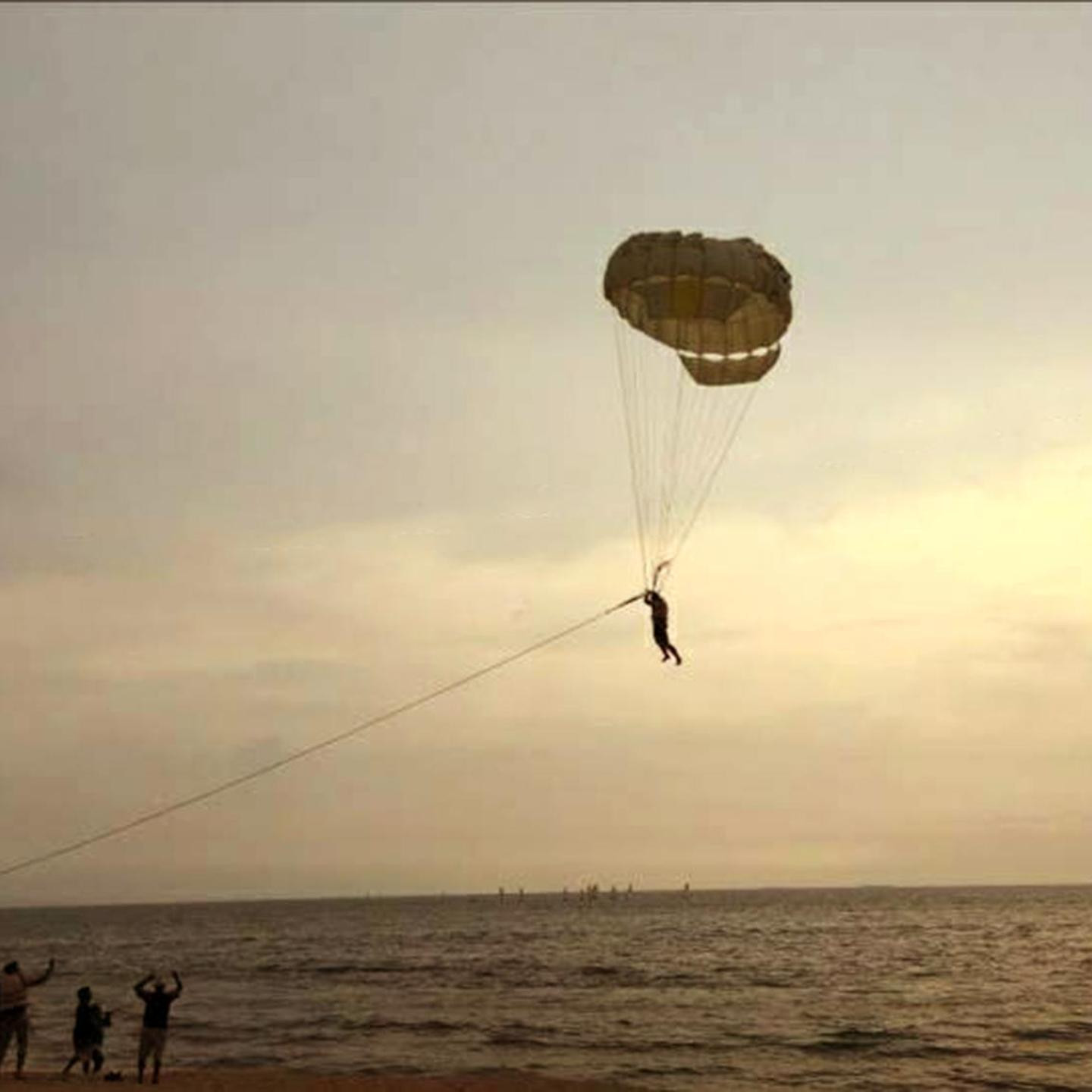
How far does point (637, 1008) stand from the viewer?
3728 cm

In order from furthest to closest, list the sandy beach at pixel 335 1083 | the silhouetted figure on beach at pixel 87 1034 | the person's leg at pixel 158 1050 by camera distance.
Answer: the silhouetted figure on beach at pixel 87 1034, the sandy beach at pixel 335 1083, the person's leg at pixel 158 1050

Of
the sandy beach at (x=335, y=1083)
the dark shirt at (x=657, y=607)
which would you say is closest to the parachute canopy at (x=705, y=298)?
the dark shirt at (x=657, y=607)

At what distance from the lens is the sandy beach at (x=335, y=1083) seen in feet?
62.8

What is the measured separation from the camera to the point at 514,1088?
2073 centimetres

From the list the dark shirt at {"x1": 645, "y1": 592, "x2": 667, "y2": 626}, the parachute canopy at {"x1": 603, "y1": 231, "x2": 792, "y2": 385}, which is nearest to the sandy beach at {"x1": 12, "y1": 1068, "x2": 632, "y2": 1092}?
the dark shirt at {"x1": 645, "y1": 592, "x2": 667, "y2": 626}

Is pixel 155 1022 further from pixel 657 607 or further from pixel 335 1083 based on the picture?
pixel 657 607

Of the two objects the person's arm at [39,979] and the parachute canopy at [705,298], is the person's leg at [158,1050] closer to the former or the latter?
the person's arm at [39,979]

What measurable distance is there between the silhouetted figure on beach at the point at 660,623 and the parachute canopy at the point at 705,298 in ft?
12.0

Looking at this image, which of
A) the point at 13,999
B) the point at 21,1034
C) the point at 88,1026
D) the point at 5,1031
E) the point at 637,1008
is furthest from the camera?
the point at 637,1008

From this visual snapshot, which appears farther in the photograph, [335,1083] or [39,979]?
[335,1083]

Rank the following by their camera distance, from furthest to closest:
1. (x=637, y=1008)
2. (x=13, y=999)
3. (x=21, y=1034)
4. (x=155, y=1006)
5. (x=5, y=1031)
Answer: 1. (x=637, y=1008)
2. (x=155, y=1006)
3. (x=21, y=1034)
4. (x=13, y=999)
5. (x=5, y=1031)

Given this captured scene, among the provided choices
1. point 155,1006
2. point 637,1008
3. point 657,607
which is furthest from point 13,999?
point 637,1008

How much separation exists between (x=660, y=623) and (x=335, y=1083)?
8.74m

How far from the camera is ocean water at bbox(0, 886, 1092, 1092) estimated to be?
26328 mm
